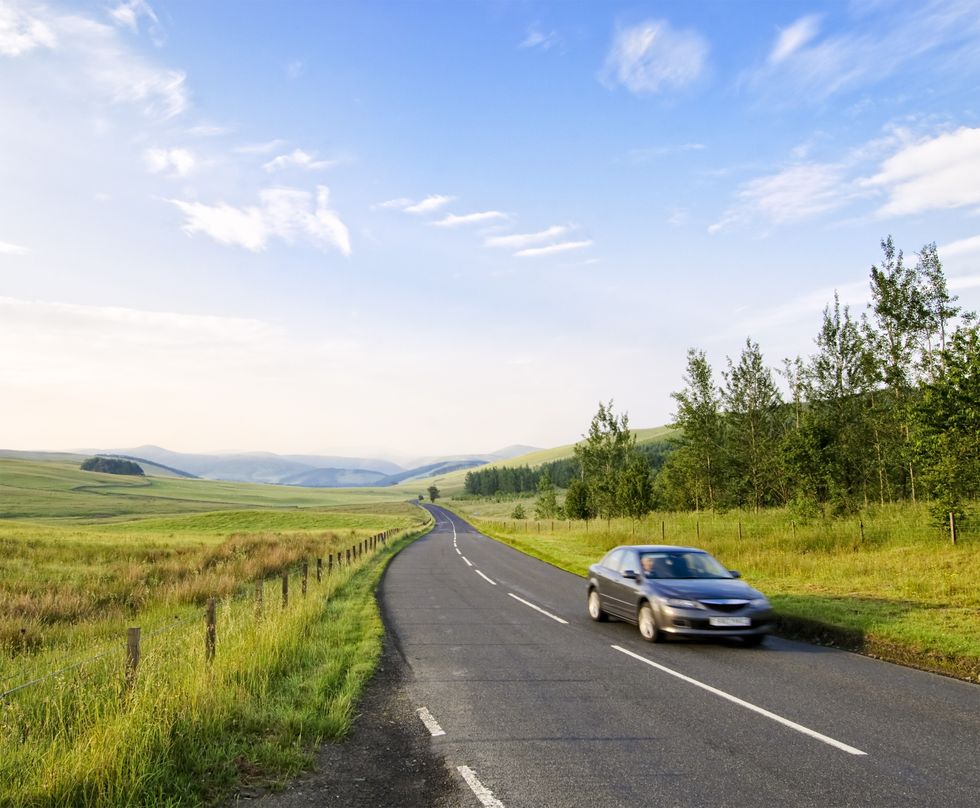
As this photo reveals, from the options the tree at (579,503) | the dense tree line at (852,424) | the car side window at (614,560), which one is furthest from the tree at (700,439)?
the car side window at (614,560)

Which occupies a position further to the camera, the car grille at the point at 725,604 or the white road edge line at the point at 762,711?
the car grille at the point at 725,604

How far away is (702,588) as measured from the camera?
10.7m

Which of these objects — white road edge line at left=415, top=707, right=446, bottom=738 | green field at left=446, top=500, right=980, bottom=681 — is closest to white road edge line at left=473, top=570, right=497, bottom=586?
green field at left=446, top=500, right=980, bottom=681

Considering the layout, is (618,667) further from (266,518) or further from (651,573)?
(266,518)

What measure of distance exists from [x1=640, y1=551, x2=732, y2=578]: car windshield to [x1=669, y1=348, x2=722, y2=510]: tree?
2722 cm

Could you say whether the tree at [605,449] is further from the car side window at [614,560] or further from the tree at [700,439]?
the car side window at [614,560]

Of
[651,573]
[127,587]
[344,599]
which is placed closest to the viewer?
[651,573]

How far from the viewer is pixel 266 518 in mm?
79000

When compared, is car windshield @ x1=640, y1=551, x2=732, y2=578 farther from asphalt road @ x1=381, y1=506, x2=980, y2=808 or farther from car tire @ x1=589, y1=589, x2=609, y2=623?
car tire @ x1=589, y1=589, x2=609, y2=623

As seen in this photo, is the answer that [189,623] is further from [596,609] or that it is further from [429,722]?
[429,722]

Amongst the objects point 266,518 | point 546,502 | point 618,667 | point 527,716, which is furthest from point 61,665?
point 266,518

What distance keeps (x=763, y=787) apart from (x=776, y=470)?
3435 cm

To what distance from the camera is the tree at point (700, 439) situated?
39.3m

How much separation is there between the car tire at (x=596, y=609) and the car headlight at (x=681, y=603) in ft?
9.08
